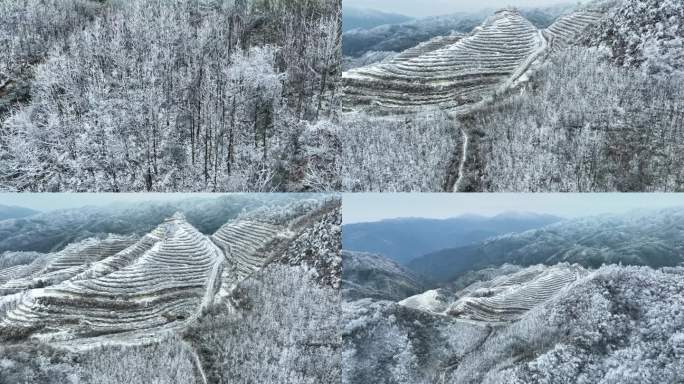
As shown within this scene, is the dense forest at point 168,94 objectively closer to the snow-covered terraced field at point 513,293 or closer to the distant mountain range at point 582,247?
the distant mountain range at point 582,247

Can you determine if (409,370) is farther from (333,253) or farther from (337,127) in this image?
(337,127)

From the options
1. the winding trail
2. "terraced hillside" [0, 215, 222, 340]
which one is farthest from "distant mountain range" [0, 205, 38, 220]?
the winding trail

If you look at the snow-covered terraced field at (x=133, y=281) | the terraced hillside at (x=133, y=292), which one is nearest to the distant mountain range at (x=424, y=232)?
the snow-covered terraced field at (x=133, y=281)

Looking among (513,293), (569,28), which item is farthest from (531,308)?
(569,28)

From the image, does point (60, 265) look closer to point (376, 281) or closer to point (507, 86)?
point (376, 281)

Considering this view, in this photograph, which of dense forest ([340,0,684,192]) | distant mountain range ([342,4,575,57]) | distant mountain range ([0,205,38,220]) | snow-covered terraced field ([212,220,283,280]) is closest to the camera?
dense forest ([340,0,684,192])

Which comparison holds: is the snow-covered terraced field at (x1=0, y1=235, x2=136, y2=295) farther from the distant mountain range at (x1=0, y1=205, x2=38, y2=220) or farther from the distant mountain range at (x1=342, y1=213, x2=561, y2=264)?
the distant mountain range at (x1=342, y1=213, x2=561, y2=264)
